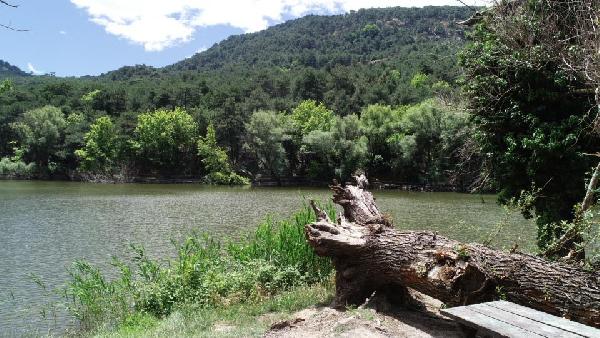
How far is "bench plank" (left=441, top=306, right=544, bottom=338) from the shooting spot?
13.4 feet

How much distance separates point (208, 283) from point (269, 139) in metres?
50.1

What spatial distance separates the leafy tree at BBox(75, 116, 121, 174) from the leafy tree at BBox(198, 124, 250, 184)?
13.3 m

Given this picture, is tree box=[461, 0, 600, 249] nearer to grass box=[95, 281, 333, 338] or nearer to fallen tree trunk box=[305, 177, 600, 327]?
fallen tree trunk box=[305, 177, 600, 327]

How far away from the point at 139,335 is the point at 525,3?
29.7 feet

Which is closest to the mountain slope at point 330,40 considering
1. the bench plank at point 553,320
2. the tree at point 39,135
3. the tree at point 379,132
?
the tree at point 379,132

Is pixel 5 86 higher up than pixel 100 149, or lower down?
higher up

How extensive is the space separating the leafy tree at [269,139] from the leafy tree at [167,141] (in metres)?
10.5

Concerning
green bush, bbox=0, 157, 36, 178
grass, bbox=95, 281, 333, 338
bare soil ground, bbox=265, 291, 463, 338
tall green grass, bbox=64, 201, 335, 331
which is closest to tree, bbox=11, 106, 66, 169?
green bush, bbox=0, 157, 36, 178

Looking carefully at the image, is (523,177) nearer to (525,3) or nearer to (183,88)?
(525,3)

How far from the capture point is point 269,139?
58.6 metres

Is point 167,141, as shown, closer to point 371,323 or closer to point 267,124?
point 267,124

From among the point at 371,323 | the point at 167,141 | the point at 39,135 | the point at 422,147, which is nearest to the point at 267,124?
the point at 167,141

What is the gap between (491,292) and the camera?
19.3ft

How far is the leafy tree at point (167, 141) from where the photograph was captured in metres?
66.5
